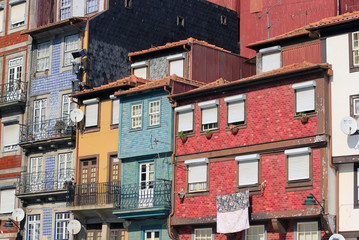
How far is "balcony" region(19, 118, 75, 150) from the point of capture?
51250 millimetres

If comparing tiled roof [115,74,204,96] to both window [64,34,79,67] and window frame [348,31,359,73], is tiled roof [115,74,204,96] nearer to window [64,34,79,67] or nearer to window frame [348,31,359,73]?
window [64,34,79,67]

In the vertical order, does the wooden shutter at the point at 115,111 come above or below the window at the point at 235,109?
above

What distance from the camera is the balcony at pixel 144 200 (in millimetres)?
43812

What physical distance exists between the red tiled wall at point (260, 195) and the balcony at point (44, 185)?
30.6 feet

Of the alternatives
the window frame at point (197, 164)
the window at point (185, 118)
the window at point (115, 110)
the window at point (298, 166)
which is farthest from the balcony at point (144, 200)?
the window at point (298, 166)

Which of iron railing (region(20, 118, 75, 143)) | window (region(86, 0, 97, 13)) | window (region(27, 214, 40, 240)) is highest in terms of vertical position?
window (region(86, 0, 97, 13))

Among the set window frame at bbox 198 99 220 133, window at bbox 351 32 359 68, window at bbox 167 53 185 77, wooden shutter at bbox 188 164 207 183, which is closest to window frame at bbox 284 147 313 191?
window at bbox 351 32 359 68

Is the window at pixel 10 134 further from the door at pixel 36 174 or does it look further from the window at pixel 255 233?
the window at pixel 255 233

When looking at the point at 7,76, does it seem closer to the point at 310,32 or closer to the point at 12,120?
the point at 12,120

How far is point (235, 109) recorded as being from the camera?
4194 cm

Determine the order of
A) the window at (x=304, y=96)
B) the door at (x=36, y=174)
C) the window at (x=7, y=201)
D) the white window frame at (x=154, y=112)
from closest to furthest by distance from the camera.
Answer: the window at (x=304, y=96) → the white window frame at (x=154, y=112) → the door at (x=36, y=174) → the window at (x=7, y=201)

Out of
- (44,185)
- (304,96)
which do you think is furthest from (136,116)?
(304,96)

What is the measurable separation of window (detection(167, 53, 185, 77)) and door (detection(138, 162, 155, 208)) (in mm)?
6223

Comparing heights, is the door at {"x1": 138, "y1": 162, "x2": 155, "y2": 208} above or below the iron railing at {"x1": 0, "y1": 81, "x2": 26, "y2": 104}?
below
